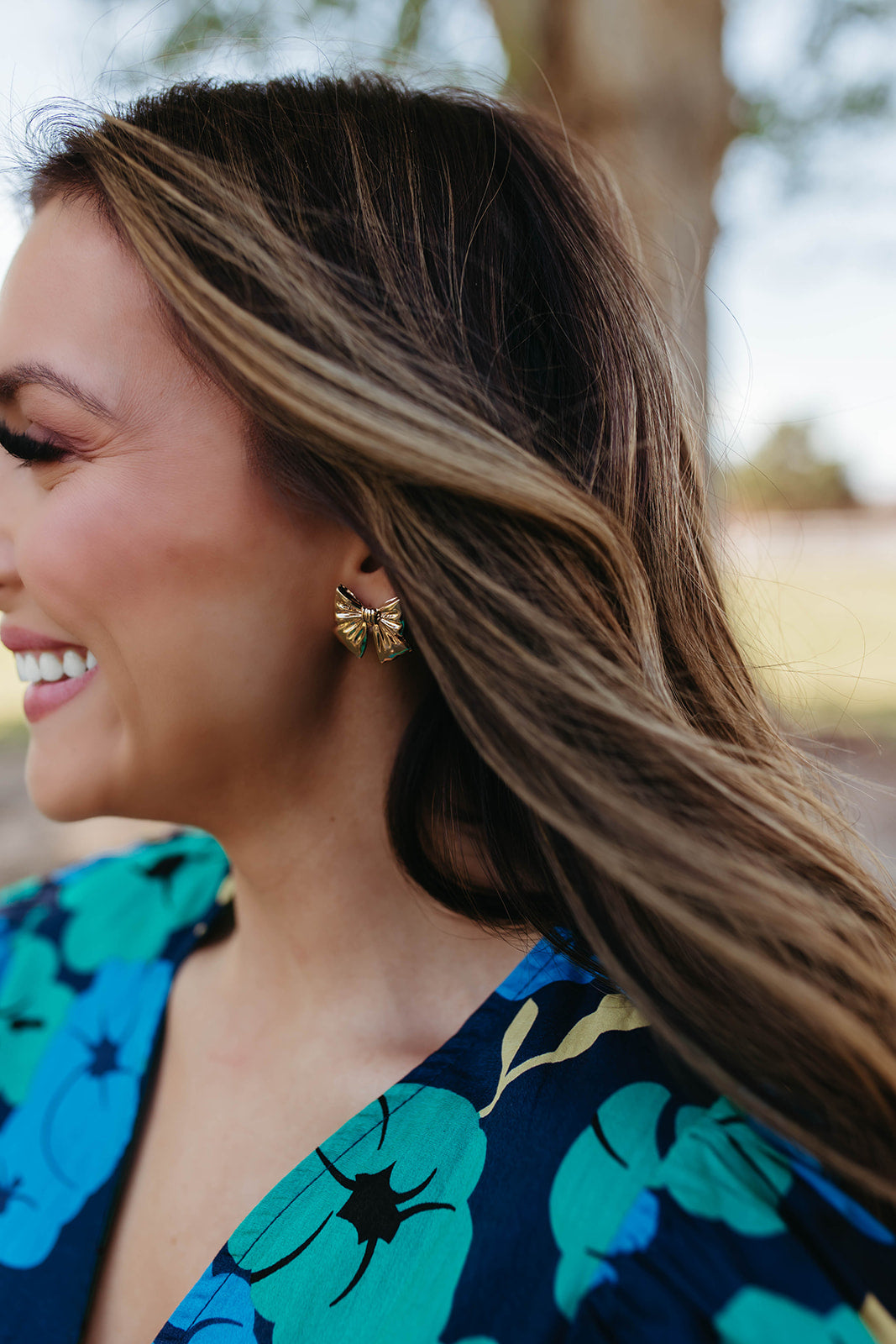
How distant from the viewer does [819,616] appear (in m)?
4.91

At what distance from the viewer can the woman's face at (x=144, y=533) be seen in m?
1.11

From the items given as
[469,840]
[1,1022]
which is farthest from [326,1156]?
[1,1022]

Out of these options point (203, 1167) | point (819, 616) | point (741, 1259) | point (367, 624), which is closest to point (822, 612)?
point (819, 616)

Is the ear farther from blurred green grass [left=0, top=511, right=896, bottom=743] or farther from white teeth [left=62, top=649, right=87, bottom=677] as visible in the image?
blurred green grass [left=0, top=511, right=896, bottom=743]

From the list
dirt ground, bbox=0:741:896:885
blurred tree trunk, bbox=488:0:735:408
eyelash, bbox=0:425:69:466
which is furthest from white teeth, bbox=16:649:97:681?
dirt ground, bbox=0:741:896:885

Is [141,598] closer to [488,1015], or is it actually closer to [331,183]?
[331,183]

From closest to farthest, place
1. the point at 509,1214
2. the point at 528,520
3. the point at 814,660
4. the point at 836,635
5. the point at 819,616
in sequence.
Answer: the point at 509,1214 → the point at 528,520 → the point at 814,660 → the point at 819,616 → the point at 836,635

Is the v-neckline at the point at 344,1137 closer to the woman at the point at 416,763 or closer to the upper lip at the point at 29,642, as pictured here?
the woman at the point at 416,763

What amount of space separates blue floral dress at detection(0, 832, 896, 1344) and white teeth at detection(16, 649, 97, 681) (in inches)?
25.7

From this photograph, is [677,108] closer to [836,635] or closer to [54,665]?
[54,665]

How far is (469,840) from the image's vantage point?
4.13 feet

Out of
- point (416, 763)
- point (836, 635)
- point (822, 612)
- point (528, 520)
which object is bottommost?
point (836, 635)

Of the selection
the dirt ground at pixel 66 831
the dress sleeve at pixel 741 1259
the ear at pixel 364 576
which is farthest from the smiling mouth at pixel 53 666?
the dirt ground at pixel 66 831

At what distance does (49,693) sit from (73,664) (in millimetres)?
77
